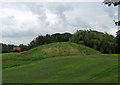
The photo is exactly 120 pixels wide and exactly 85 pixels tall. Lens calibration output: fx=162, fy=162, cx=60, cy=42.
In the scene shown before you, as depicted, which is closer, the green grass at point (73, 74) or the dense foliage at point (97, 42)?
the green grass at point (73, 74)

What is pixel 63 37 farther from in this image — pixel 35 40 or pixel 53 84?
pixel 53 84

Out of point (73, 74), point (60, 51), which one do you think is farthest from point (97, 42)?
point (73, 74)

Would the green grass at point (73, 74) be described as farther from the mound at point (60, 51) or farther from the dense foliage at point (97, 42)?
the dense foliage at point (97, 42)

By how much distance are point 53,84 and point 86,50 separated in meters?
37.7

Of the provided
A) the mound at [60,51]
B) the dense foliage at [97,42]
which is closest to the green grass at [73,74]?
the mound at [60,51]

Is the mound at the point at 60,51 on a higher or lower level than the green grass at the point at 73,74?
higher

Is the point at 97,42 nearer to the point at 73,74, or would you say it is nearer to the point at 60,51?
the point at 60,51

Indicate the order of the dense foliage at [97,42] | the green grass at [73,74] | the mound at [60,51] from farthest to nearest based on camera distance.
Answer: the dense foliage at [97,42] < the mound at [60,51] < the green grass at [73,74]

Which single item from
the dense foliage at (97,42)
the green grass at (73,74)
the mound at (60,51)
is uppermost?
the dense foliage at (97,42)

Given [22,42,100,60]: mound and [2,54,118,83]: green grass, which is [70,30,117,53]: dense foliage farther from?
[2,54,118,83]: green grass

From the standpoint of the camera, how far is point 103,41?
70.6 m

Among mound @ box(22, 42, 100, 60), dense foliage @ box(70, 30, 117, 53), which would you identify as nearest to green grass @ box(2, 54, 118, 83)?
A: mound @ box(22, 42, 100, 60)

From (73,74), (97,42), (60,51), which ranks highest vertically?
(97,42)

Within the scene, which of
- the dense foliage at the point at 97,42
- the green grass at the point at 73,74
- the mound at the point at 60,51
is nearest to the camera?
the green grass at the point at 73,74
